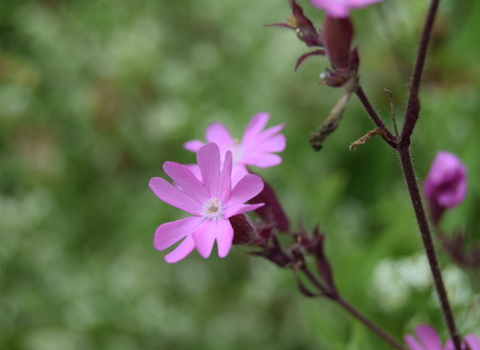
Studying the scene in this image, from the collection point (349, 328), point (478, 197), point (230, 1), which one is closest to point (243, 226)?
point (349, 328)

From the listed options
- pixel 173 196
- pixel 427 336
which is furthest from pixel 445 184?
pixel 173 196

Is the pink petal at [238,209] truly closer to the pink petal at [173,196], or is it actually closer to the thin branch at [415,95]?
the pink petal at [173,196]

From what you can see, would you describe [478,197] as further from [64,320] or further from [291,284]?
→ [64,320]

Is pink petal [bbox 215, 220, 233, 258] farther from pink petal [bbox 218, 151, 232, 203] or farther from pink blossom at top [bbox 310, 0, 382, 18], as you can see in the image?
pink blossom at top [bbox 310, 0, 382, 18]

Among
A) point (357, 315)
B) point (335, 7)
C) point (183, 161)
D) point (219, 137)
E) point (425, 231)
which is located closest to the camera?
point (335, 7)

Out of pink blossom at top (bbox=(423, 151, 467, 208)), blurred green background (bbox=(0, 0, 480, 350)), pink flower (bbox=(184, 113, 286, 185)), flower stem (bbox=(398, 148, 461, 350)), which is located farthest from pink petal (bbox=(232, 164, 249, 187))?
blurred green background (bbox=(0, 0, 480, 350))

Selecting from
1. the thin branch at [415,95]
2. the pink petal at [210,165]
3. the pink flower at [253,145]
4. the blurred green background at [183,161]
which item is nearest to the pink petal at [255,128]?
the pink flower at [253,145]

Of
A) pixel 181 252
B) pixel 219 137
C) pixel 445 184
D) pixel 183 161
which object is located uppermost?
pixel 183 161

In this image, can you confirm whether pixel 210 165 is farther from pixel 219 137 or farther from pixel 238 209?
pixel 219 137
